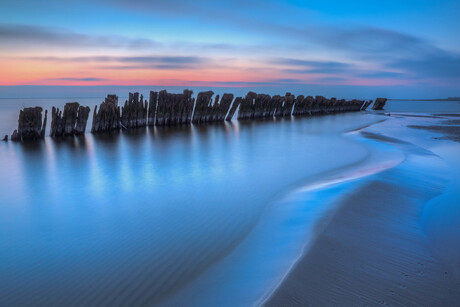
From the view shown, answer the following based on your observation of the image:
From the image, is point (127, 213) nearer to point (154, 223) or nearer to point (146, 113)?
point (154, 223)

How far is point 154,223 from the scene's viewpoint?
11.6ft

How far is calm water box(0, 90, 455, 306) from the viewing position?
231 cm

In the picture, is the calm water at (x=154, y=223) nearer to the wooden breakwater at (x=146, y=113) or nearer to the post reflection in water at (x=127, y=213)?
the post reflection in water at (x=127, y=213)

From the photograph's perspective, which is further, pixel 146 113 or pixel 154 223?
pixel 146 113

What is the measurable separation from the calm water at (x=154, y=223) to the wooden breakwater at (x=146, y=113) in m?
2.95

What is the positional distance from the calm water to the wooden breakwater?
2.95 meters

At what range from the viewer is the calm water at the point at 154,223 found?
7.57 ft

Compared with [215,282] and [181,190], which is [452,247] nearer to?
[215,282]

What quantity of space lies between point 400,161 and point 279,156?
2.79 meters

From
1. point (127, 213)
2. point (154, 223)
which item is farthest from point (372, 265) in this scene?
point (127, 213)

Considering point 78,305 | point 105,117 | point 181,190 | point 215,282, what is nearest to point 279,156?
point 181,190

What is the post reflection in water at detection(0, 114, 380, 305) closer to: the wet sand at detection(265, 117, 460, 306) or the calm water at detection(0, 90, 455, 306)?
the calm water at detection(0, 90, 455, 306)

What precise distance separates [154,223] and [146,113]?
11072 mm

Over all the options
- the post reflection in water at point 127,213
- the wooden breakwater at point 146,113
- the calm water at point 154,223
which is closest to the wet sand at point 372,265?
the calm water at point 154,223
